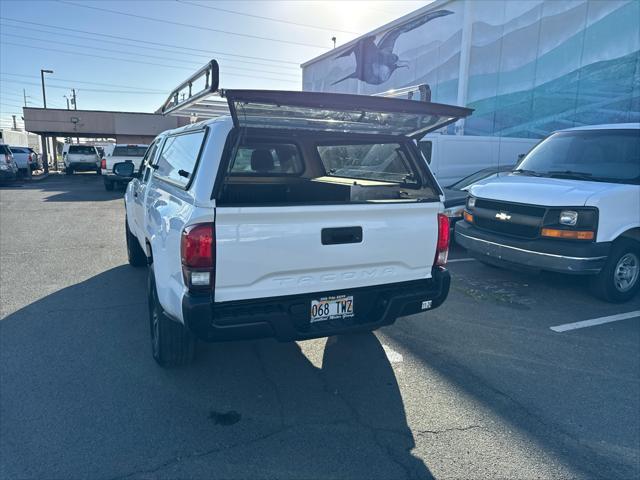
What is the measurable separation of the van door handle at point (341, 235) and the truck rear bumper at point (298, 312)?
0.37 metres

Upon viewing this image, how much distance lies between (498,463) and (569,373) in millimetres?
1517

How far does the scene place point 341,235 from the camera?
10.3 feet

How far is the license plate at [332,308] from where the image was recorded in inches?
125

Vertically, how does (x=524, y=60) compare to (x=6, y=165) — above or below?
above

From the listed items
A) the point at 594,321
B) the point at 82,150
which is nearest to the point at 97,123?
the point at 82,150

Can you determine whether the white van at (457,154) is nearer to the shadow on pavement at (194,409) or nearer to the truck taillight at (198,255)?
the shadow on pavement at (194,409)

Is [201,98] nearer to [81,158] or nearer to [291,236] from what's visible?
[291,236]

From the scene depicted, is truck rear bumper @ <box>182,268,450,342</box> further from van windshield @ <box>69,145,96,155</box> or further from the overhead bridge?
the overhead bridge

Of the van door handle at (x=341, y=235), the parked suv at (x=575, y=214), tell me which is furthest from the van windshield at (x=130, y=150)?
the van door handle at (x=341, y=235)

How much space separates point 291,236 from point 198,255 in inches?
23.3

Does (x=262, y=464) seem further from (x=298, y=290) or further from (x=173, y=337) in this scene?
(x=173, y=337)

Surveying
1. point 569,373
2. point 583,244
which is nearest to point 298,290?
point 569,373

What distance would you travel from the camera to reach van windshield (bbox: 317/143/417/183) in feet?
13.7

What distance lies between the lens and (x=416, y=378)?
368cm
